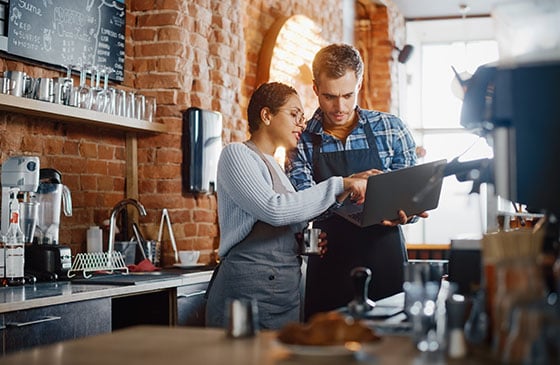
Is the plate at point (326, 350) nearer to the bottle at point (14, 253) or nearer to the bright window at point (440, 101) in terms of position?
the bottle at point (14, 253)

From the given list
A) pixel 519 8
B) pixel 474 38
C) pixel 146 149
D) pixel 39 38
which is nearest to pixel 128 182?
pixel 146 149

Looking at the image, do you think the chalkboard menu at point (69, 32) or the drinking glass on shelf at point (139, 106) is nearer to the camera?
the chalkboard menu at point (69, 32)

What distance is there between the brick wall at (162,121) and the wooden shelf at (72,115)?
0.11 meters

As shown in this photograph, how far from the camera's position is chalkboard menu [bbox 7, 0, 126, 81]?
3.81 m

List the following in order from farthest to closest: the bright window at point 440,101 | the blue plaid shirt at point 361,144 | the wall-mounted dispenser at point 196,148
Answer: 1. the bright window at point 440,101
2. the wall-mounted dispenser at point 196,148
3. the blue plaid shirt at point 361,144

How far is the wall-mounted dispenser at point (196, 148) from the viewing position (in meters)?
4.65

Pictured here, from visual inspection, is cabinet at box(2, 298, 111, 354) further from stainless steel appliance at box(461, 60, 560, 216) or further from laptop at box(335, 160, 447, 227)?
stainless steel appliance at box(461, 60, 560, 216)

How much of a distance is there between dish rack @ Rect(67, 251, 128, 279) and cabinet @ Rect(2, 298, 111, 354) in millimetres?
626

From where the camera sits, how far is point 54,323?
117 inches

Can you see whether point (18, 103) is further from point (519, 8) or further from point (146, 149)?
point (519, 8)

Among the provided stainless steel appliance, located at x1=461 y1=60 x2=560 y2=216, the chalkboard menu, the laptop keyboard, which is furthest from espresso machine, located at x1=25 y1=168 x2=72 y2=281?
stainless steel appliance, located at x1=461 y1=60 x2=560 y2=216

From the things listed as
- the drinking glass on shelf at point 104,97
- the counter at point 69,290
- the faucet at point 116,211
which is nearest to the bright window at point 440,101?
the faucet at point 116,211

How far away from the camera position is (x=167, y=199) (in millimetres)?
4605

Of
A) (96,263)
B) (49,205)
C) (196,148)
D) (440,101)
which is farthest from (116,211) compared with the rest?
(440,101)
